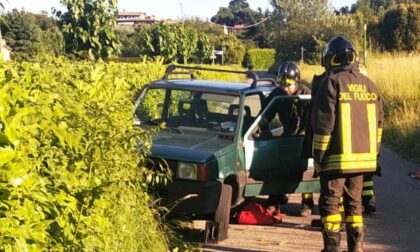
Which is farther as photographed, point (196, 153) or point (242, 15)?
point (242, 15)

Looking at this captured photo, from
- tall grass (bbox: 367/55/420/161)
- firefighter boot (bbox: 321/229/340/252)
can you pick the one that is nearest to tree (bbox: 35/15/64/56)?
firefighter boot (bbox: 321/229/340/252)

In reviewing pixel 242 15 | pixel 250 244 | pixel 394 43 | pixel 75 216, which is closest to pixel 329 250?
pixel 250 244

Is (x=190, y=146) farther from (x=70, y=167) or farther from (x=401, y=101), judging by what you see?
(x=401, y=101)

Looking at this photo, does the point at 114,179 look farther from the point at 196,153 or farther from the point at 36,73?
the point at 196,153

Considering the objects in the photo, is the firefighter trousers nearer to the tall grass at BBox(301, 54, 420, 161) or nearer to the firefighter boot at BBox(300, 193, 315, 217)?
the firefighter boot at BBox(300, 193, 315, 217)

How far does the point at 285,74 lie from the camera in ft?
25.8

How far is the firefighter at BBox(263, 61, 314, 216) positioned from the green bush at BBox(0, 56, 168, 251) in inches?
104

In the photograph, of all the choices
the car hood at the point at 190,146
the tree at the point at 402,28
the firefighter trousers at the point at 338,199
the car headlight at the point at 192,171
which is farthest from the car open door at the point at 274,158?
the tree at the point at 402,28

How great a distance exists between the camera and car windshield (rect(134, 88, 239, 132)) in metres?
7.48

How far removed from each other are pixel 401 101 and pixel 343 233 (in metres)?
10.6

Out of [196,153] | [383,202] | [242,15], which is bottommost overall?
[383,202]

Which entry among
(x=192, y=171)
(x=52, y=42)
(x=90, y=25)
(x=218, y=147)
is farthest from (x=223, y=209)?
(x=90, y=25)

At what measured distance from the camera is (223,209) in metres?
6.52

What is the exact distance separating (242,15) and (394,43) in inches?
4332
